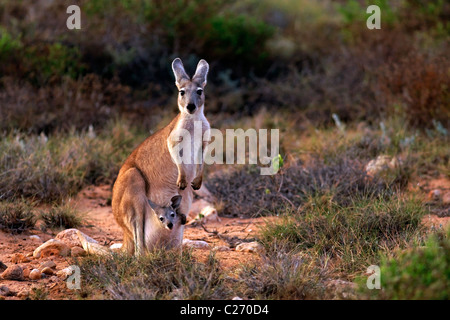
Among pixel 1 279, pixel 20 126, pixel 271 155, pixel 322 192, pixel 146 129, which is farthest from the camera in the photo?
pixel 146 129

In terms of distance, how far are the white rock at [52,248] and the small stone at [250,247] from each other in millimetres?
1732

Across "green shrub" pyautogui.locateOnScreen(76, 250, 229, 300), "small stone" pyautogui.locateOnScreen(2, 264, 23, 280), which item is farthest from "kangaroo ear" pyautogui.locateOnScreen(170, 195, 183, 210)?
"small stone" pyautogui.locateOnScreen(2, 264, 23, 280)

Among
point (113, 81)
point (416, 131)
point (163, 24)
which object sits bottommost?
point (416, 131)

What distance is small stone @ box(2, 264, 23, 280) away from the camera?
4.97m

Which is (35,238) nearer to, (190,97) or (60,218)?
(60,218)

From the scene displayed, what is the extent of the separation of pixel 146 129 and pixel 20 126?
2.11 m

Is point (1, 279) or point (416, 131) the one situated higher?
point (416, 131)

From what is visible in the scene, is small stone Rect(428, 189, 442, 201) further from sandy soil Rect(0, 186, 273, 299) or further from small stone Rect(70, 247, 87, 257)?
small stone Rect(70, 247, 87, 257)

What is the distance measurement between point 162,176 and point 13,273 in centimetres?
157

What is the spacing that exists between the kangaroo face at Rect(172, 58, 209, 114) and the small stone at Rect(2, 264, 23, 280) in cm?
202

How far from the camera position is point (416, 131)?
955cm

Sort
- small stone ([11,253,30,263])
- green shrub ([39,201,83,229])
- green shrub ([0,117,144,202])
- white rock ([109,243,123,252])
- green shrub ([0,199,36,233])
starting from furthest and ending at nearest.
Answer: green shrub ([0,117,144,202]) → green shrub ([39,201,83,229]) → green shrub ([0,199,36,233]) → white rock ([109,243,123,252]) → small stone ([11,253,30,263])

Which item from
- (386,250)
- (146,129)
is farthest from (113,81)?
(386,250)
